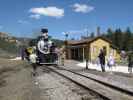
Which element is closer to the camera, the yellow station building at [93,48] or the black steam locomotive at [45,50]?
the black steam locomotive at [45,50]

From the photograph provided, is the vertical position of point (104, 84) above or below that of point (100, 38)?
below

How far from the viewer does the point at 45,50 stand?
39.4 m

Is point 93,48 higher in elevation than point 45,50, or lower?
higher

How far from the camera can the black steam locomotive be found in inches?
1549

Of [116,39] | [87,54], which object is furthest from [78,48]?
[116,39]

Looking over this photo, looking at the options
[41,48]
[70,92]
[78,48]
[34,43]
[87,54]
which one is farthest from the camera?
[78,48]

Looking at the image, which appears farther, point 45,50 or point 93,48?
point 93,48

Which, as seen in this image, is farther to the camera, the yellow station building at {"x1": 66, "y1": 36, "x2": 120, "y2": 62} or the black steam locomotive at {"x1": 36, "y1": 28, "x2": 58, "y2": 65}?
the yellow station building at {"x1": 66, "y1": 36, "x2": 120, "y2": 62}

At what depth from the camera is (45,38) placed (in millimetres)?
39312

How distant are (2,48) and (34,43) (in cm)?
6637

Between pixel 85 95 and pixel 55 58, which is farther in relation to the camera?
pixel 55 58

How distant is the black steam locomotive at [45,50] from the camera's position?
129 ft

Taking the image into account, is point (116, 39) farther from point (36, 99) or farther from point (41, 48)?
point (36, 99)

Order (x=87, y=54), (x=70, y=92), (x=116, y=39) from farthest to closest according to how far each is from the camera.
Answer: (x=116, y=39), (x=87, y=54), (x=70, y=92)
